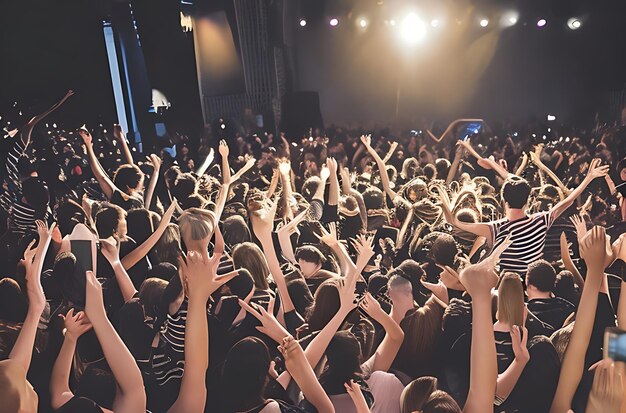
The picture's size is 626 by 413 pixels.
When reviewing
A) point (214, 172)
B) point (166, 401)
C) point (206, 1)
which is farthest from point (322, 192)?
point (166, 401)

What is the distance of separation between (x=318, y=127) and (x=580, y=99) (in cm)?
167

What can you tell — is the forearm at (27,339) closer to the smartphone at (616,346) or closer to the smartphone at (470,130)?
the smartphone at (616,346)

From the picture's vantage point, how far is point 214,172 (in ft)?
13.9

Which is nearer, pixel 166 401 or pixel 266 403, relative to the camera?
pixel 266 403

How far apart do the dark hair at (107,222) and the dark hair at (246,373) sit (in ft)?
3.53

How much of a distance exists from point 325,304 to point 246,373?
1.72ft

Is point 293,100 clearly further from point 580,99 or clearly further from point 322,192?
point 580,99

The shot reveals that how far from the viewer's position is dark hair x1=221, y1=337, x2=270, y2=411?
248cm

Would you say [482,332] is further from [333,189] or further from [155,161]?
[155,161]

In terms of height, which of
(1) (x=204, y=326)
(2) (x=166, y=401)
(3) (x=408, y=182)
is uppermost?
(3) (x=408, y=182)

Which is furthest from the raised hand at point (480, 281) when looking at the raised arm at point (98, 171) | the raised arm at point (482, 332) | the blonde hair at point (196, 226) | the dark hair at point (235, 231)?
the raised arm at point (98, 171)

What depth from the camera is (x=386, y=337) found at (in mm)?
2811

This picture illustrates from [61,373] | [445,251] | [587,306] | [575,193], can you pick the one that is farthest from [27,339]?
[575,193]

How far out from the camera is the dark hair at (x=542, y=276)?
2.91m
